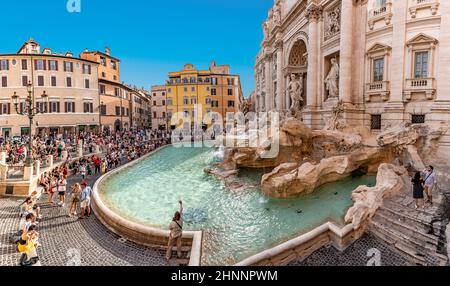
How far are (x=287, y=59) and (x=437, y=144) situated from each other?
16284mm

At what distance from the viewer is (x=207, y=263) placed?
19.8 feet

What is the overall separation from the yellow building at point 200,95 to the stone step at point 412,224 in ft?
140

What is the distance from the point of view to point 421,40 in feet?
42.6

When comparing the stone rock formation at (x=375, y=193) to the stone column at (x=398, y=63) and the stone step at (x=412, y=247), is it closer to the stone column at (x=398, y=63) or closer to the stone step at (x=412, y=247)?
the stone step at (x=412, y=247)

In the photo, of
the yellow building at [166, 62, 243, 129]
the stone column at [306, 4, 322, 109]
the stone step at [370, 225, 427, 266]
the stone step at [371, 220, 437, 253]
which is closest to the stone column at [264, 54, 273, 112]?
the stone column at [306, 4, 322, 109]

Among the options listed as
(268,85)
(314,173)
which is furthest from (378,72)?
(268,85)

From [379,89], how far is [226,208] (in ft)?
38.0

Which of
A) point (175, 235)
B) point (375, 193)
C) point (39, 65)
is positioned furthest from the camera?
point (39, 65)

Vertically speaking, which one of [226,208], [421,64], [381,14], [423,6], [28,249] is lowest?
[226,208]

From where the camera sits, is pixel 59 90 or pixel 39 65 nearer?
pixel 39 65

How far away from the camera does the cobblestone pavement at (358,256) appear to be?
578 cm

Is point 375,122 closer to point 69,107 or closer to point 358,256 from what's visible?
point 358,256

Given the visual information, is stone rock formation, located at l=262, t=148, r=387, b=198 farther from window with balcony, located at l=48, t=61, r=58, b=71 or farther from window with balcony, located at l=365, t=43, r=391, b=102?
window with balcony, located at l=48, t=61, r=58, b=71
